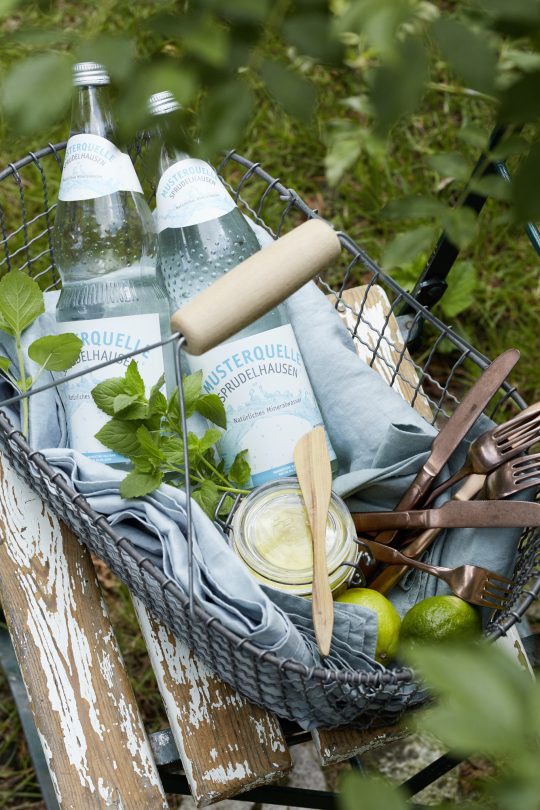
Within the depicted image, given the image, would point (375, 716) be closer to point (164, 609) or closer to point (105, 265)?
point (164, 609)

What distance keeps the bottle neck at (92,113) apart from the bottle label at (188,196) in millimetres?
82

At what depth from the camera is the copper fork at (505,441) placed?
0.69 m

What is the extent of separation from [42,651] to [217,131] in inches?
23.6

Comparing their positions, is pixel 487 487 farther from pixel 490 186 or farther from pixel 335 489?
pixel 490 186

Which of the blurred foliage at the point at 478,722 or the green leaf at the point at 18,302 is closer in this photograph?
the blurred foliage at the point at 478,722

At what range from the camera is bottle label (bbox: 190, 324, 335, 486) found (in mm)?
743

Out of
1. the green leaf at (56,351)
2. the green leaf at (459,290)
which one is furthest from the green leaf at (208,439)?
the green leaf at (459,290)

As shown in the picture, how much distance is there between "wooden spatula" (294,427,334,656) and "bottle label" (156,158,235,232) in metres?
→ 0.26

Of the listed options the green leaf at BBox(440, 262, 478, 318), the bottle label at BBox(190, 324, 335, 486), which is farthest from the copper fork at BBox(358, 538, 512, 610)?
the green leaf at BBox(440, 262, 478, 318)

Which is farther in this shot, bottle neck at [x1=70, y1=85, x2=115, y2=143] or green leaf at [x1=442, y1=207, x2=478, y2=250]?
bottle neck at [x1=70, y1=85, x2=115, y2=143]

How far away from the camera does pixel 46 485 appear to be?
2.30ft

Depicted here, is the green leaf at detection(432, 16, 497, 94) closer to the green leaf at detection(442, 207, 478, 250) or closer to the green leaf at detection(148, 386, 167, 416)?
the green leaf at detection(442, 207, 478, 250)

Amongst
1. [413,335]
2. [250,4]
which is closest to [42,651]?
[413,335]

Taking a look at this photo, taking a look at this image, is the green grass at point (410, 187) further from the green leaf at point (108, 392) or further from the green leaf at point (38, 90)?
the green leaf at point (38, 90)
